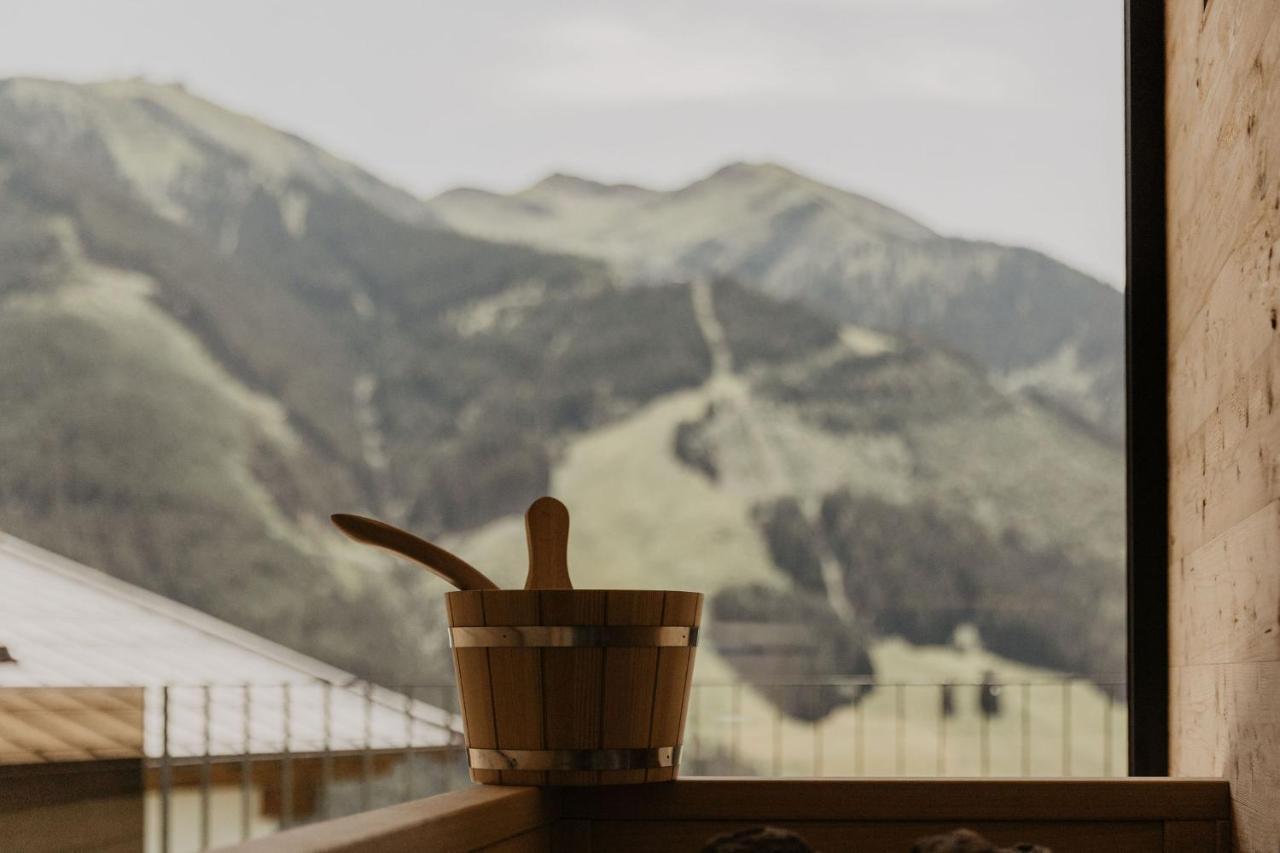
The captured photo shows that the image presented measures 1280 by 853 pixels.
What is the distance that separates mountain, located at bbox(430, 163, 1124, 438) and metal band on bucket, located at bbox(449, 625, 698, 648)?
15.7 m

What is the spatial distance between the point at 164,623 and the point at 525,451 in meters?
5.80

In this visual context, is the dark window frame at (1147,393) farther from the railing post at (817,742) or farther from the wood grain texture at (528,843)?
the railing post at (817,742)

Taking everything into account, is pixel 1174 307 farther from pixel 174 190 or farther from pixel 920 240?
pixel 174 190

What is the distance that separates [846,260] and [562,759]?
15987 mm

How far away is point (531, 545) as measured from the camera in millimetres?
1170

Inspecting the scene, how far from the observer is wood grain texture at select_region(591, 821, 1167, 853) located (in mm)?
1155

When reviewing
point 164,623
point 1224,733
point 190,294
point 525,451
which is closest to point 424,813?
point 1224,733

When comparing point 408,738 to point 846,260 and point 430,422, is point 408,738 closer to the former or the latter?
point 430,422

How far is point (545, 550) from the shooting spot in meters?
1.17

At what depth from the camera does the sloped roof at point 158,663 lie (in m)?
9.24

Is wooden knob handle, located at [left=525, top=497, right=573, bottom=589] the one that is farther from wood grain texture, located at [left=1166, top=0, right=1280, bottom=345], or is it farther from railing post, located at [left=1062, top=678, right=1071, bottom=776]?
railing post, located at [left=1062, top=678, right=1071, bottom=776]

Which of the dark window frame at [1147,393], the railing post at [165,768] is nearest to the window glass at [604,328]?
the railing post at [165,768]


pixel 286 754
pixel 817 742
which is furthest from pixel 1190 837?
pixel 817 742

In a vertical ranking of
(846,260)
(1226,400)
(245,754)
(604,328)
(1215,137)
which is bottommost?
(245,754)
